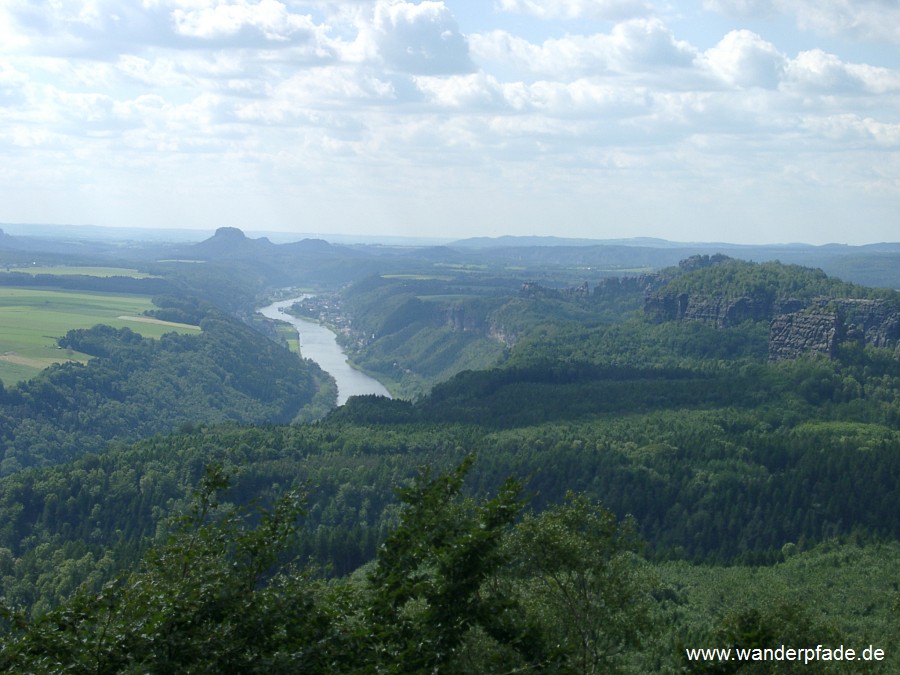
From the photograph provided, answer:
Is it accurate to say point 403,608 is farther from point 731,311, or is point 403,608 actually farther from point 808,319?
point 731,311

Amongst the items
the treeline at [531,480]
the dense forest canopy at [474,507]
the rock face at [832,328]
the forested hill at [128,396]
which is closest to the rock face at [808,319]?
the rock face at [832,328]

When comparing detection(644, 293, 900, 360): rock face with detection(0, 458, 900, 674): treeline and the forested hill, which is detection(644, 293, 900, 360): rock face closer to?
the forested hill

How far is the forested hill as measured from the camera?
132875mm

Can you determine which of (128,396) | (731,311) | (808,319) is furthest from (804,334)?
(128,396)

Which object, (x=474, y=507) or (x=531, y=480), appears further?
(x=531, y=480)

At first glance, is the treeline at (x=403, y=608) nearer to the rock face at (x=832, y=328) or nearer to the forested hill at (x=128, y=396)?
the forested hill at (x=128, y=396)

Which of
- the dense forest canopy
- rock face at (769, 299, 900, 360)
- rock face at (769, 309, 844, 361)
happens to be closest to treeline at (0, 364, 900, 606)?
the dense forest canopy

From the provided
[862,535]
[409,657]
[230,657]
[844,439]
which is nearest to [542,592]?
[409,657]

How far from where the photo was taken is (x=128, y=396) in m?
161

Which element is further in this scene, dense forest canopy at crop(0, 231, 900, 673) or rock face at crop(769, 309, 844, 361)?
rock face at crop(769, 309, 844, 361)

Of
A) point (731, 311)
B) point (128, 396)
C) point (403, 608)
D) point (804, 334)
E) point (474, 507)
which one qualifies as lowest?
point (128, 396)

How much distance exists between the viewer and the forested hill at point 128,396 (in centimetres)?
13288

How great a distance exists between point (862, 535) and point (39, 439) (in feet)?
337

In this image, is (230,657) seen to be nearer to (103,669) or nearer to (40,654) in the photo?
(103,669)
